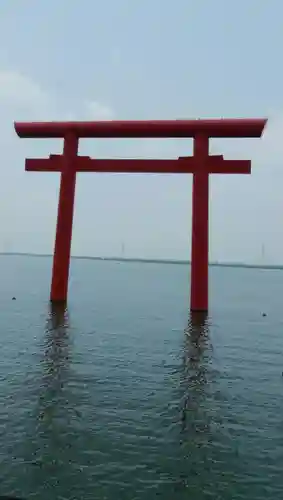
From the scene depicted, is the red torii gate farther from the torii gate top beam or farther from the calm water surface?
the calm water surface

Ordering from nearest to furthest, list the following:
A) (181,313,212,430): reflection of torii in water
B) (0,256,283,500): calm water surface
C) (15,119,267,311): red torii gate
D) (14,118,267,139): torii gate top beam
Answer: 1. (0,256,283,500): calm water surface
2. (181,313,212,430): reflection of torii in water
3. (14,118,267,139): torii gate top beam
4. (15,119,267,311): red torii gate

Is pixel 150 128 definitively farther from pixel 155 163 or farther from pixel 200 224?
pixel 200 224

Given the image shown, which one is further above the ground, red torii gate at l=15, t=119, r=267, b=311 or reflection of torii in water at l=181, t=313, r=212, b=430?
red torii gate at l=15, t=119, r=267, b=311

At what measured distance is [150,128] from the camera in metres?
14.7

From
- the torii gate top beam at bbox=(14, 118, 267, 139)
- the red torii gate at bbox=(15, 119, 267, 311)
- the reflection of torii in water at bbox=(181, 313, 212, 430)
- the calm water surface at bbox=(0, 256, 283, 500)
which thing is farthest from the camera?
the red torii gate at bbox=(15, 119, 267, 311)

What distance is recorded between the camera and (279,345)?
13.7 m

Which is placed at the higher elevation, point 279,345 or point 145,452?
point 279,345

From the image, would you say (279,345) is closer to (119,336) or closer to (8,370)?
(119,336)

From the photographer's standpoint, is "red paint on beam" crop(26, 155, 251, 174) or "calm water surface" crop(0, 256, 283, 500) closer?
"calm water surface" crop(0, 256, 283, 500)

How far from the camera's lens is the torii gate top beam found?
14.5m

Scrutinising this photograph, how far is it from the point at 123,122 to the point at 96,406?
10.9m

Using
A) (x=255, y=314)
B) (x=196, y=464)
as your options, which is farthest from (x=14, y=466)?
(x=255, y=314)

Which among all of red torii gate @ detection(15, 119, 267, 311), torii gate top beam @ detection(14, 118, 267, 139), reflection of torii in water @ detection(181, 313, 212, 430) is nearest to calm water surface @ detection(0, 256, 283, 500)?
reflection of torii in water @ detection(181, 313, 212, 430)

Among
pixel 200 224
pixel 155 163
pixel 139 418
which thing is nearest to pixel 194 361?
pixel 139 418
